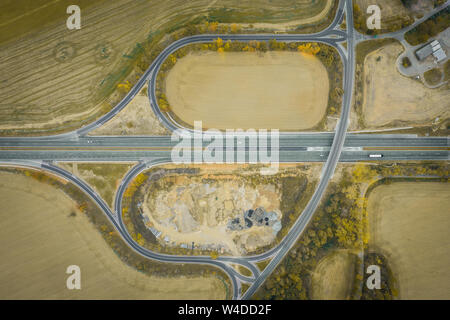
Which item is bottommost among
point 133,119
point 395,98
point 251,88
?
point 133,119

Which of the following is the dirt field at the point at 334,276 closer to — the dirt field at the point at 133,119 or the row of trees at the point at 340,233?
the row of trees at the point at 340,233

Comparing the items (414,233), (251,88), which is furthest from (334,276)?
(251,88)

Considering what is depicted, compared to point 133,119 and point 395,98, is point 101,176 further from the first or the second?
point 395,98

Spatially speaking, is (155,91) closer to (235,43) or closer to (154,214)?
(235,43)

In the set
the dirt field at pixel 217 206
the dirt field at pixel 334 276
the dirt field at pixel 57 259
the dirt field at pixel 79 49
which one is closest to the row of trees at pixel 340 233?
the dirt field at pixel 334 276

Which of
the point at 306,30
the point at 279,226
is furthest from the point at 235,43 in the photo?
the point at 279,226

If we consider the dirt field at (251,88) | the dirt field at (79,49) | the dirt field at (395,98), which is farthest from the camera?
the dirt field at (251,88)
